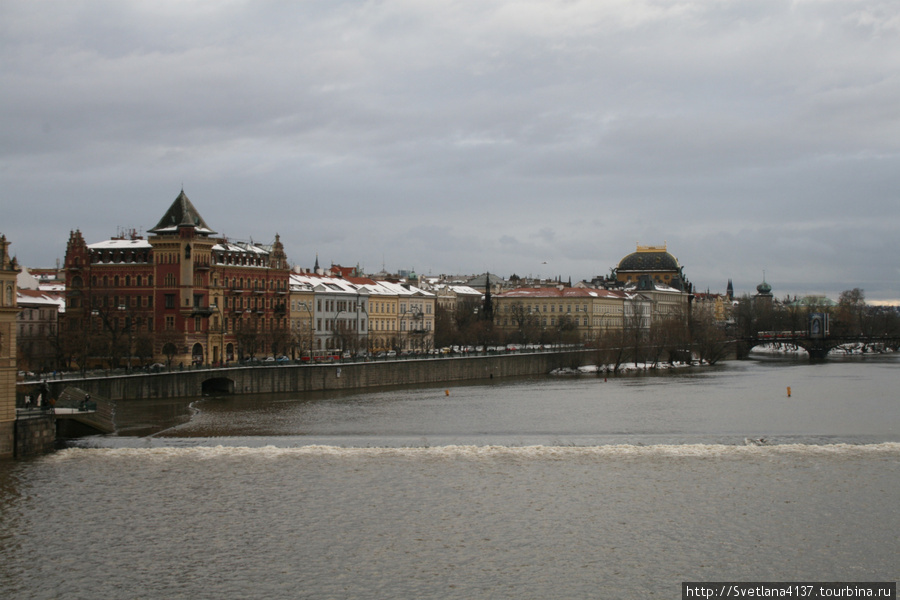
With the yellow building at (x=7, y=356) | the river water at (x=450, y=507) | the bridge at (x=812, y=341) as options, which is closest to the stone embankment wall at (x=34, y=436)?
the yellow building at (x=7, y=356)

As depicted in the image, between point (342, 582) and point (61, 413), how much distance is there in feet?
91.8

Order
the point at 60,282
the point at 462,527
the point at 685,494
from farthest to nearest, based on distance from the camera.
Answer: the point at 60,282 → the point at 685,494 → the point at 462,527

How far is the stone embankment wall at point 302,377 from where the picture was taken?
68188 millimetres

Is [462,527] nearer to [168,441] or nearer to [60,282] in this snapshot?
[168,441]

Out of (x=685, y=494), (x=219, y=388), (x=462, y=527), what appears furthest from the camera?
(x=219, y=388)

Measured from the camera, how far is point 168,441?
4881 centimetres

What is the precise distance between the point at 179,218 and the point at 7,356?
46.6m

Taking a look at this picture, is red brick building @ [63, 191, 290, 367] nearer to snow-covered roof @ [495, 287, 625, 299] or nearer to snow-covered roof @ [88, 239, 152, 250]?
snow-covered roof @ [88, 239, 152, 250]

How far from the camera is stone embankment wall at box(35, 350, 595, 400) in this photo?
68.2 metres

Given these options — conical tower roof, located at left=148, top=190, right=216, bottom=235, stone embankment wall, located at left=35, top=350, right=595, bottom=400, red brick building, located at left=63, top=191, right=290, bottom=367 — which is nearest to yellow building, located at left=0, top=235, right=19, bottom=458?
stone embankment wall, located at left=35, top=350, right=595, bottom=400

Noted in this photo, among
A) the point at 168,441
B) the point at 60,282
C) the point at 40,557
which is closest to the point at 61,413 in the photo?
the point at 168,441

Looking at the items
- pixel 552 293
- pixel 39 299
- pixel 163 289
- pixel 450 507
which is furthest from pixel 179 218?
pixel 552 293

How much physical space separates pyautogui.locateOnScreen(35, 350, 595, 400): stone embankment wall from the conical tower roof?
58.4ft

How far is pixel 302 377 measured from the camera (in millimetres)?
80000
